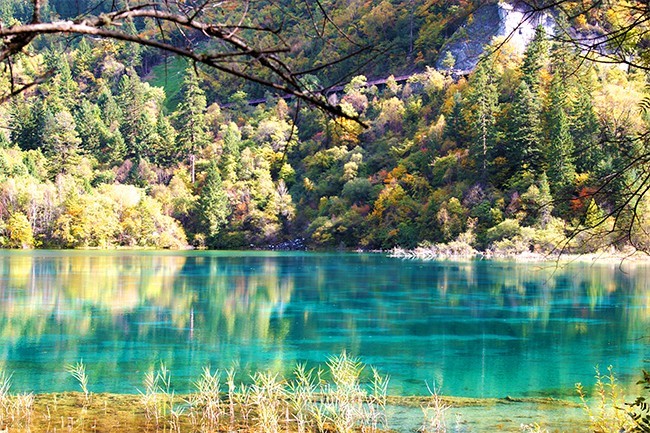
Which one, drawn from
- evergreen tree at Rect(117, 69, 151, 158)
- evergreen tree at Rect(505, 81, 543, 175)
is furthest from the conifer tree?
evergreen tree at Rect(505, 81, 543, 175)

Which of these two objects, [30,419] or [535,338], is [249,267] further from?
[30,419]

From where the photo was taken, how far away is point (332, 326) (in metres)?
20.1

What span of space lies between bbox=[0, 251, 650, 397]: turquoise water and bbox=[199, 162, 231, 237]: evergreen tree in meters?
34.2

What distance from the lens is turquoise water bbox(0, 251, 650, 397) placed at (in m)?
14.1

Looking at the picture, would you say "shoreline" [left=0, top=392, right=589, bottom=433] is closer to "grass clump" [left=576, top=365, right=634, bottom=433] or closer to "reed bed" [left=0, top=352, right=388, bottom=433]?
"reed bed" [left=0, top=352, right=388, bottom=433]

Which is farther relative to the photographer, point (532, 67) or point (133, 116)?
point (133, 116)

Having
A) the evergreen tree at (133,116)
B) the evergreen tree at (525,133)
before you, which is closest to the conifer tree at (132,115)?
the evergreen tree at (133,116)

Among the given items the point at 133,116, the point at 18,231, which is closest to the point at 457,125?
the point at 18,231

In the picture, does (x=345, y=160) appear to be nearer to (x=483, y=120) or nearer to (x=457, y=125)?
(x=457, y=125)

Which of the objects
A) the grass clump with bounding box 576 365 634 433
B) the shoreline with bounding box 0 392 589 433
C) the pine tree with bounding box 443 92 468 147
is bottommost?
the shoreline with bounding box 0 392 589 433

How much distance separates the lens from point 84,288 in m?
28.3

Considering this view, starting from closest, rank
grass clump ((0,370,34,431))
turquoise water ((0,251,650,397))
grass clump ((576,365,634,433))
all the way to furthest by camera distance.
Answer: grass clump ((576,365,634,433)) < grass clump ((0,370,34,431)) < turquoise water ((0,251,650,397))

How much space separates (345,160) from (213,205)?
13173 millimetres

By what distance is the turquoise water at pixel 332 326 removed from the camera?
1411cm
